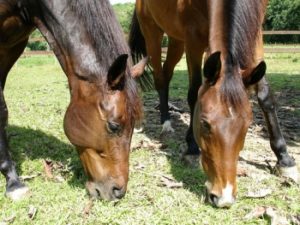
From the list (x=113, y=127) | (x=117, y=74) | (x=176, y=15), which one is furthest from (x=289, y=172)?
(x=176, y=15)

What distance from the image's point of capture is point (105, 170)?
3102 mm

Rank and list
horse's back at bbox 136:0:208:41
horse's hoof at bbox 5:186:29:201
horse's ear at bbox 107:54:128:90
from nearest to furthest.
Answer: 1. horse's ear at bbox 107:54:128:90
2. horse's hoof at bbox 5:186:29:201
3. horse's back at bbox 136:0:208:41

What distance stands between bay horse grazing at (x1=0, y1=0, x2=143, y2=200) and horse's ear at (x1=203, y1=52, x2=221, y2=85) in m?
0.56

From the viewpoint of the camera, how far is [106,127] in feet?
10.0

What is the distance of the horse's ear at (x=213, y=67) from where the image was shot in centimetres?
291

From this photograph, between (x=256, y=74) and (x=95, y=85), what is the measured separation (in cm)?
119

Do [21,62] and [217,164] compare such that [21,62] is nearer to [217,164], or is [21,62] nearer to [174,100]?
[174,100]

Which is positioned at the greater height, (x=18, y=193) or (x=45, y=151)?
(x=18, y=193)

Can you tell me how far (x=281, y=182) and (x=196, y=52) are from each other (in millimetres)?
1502

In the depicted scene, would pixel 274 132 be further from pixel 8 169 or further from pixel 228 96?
pixel 8 169

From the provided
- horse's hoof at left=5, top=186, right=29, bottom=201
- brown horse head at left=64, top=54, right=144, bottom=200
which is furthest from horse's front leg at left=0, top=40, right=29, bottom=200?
brown horse head at left=64, top=54, right=144, bottom=200

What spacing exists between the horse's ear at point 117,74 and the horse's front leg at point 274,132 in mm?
1474

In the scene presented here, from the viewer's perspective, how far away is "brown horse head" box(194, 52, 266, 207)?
9.71 feet

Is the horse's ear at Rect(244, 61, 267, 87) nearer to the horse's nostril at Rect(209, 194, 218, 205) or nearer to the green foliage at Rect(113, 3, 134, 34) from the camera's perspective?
the horse's nostril at Rect(209, 194, 218, 205)
